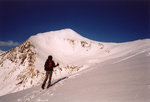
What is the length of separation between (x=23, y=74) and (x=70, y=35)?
2074 cm

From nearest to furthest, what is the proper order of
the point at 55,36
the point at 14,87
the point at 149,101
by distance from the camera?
the point at 149,101
the point at 14,87
the point at 55,36

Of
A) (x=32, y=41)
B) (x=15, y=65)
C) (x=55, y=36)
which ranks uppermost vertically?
(x=55, y=36)

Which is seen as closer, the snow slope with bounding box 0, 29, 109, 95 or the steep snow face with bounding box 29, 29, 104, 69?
the snow slope with bounding box 0, 29, 109, 95

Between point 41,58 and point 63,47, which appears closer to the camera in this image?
point 41,58

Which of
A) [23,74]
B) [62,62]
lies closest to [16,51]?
[23,74]

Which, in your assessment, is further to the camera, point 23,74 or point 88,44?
point 88,44

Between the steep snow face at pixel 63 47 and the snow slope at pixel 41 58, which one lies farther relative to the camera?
the steep snow face at pixel 63 47

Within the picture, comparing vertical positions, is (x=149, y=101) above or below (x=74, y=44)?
below

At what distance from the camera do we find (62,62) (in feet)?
89.2

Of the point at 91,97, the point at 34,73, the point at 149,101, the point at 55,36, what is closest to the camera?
the point at 149,101

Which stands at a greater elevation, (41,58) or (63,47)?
(63,47)

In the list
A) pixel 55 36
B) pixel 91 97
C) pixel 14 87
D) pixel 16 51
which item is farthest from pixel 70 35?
pixel 91 97

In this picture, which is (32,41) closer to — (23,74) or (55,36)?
(55,36)

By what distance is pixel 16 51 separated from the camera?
3197cm
